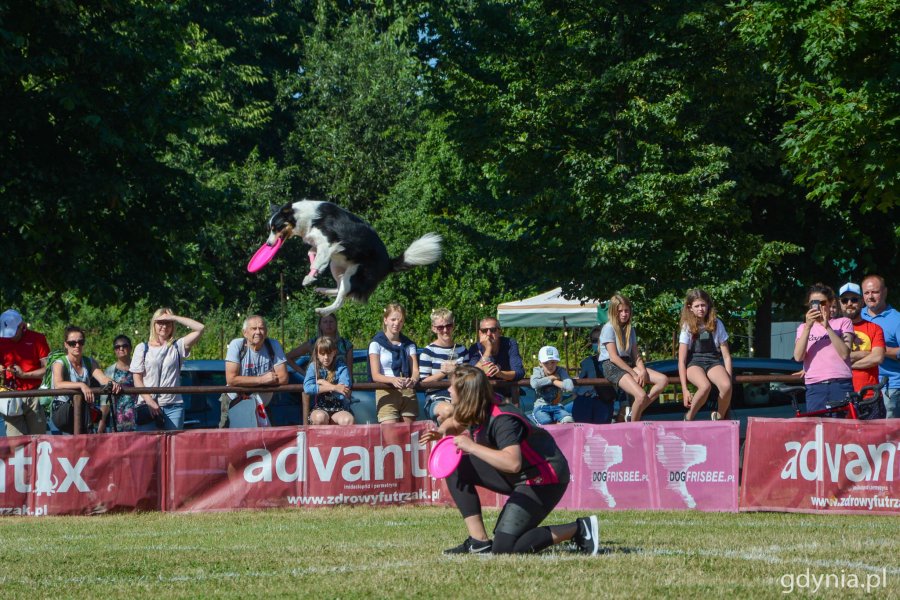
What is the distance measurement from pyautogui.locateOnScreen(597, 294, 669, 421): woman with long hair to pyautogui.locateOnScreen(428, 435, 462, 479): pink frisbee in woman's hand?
4.45 meters

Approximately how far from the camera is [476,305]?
33.2m

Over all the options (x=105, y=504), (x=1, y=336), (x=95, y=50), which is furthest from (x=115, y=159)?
(x=105, y=504)

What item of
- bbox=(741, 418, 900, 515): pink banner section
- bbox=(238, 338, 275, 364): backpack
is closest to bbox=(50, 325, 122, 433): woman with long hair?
bbox=(238, 338, 275, 364): backpack

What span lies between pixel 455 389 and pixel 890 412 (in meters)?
5.91

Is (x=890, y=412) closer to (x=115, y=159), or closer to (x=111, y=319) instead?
(x=115, y=159)

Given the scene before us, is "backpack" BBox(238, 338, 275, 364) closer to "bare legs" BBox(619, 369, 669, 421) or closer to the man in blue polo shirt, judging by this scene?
"bare legs" BBox(619, 369, 669, 421)

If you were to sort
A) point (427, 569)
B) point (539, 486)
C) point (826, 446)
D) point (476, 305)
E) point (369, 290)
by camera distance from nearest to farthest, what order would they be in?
point (369, 290), point (427, 569), point (539, 486), point (826, 446), point (476, 305)

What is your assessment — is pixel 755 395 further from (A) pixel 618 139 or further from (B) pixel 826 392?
(A) pixel 618 139

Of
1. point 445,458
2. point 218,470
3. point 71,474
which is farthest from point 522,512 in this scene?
point 71,474

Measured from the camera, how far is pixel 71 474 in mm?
11867

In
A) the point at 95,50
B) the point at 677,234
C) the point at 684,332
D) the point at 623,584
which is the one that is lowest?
the point at 623,584

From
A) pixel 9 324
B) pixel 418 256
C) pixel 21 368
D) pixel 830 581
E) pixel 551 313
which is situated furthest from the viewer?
pixel 551 313

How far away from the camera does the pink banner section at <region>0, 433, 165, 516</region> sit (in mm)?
11852

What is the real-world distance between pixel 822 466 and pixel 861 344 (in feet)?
4.61
